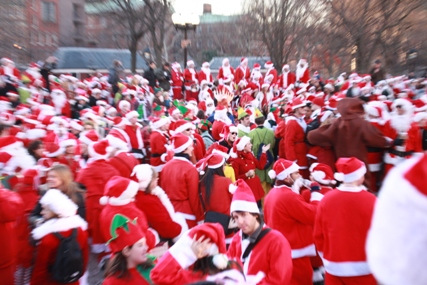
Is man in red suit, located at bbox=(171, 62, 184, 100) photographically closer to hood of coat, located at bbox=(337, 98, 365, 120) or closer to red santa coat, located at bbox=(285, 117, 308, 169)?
red santa coat, located at bbox=(285, 117, 308, 169)

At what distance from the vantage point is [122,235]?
319cm

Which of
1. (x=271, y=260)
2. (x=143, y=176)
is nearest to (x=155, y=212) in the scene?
(x=143, y=176)

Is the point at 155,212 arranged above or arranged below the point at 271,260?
above

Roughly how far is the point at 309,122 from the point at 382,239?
23.7 feet

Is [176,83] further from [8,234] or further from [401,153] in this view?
[8,234]

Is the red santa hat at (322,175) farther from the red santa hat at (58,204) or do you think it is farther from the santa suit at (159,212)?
the red santa hat at (58,204)

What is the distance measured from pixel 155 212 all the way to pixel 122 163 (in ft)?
5.34

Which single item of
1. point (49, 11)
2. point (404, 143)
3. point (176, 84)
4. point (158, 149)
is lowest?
point (404, 143)

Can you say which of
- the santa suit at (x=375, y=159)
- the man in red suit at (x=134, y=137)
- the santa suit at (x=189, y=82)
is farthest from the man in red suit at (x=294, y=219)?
the santa suit at (x=189, y=82)

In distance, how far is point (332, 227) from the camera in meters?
3.84

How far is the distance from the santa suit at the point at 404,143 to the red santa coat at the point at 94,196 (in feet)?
16.0

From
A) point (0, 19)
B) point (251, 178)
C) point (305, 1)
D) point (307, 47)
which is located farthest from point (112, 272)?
point (307, 47)

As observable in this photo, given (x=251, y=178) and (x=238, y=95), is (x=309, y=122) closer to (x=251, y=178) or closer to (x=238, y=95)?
(x=251, y=178)

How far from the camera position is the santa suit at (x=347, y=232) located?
148 inches
